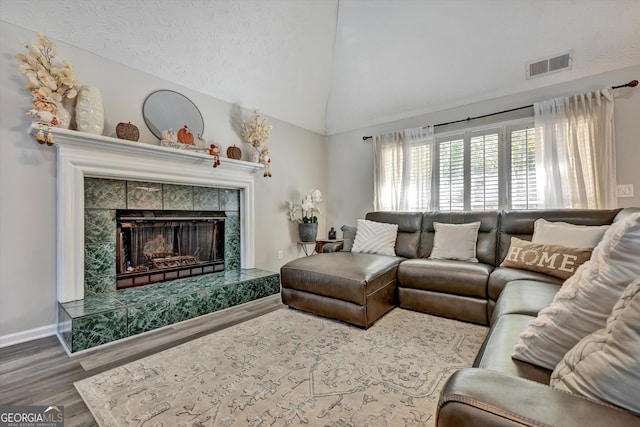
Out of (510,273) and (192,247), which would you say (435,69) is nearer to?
(510,273)

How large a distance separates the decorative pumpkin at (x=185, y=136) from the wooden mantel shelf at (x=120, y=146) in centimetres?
14

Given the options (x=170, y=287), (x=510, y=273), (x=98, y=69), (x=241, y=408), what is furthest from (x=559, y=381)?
(x=98, y=69)

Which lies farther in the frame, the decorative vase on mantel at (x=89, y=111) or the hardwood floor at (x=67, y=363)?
the decorative vase on mantel at (x=89, y=111)

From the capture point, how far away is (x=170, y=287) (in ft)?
9.30

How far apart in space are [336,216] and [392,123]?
1.77m

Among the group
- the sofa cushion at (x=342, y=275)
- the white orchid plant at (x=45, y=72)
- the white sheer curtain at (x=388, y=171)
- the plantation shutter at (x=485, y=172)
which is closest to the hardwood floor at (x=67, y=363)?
the sofa cushion at (x=342, y=275)

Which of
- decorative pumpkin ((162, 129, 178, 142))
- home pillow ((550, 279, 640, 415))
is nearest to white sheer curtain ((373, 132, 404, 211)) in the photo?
decorative pumpkin ((162, 129, 178, 142))

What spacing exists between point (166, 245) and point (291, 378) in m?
2.22

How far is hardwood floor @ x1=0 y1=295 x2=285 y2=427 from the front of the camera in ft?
5.00

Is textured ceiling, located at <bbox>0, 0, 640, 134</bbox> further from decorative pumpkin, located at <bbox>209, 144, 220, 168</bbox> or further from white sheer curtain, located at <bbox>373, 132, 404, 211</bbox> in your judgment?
decorative pumpkin, located at <bbox>209, 144, 220, 168</bbox>

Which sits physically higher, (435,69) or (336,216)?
(435,69)

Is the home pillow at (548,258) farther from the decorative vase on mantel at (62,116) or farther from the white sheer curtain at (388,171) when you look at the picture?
the decorative vase on mantel at (62,116)

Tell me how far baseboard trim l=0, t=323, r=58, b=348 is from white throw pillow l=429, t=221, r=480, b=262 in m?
3.59

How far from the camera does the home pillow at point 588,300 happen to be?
767 millimetres
